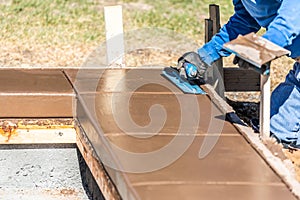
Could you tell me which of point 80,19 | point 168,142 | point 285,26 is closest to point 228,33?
point 285,26

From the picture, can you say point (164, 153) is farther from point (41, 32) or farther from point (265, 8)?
point (41, 32)

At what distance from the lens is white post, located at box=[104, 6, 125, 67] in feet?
14.7

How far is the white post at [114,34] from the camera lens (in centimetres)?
449

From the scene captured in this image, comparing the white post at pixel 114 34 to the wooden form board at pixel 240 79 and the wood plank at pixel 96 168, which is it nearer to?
the wooden form board at pixel 240 79

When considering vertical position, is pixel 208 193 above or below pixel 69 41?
above

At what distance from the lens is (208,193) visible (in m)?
2.61

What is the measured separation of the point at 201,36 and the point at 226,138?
4197mm

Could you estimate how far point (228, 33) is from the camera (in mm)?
4133

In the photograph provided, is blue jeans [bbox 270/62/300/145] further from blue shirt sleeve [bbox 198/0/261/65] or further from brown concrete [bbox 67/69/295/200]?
brown concrete [bbox 67/69/295/200]

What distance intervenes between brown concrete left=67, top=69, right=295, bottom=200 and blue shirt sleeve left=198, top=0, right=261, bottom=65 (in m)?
0.30

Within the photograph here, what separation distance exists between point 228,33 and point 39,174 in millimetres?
1315

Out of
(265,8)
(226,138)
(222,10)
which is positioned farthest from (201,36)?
(226,138)

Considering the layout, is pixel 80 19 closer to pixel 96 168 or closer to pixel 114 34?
pixel 114 34

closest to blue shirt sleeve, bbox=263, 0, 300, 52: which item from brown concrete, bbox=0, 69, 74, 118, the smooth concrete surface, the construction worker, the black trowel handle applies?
the black trowel handle
